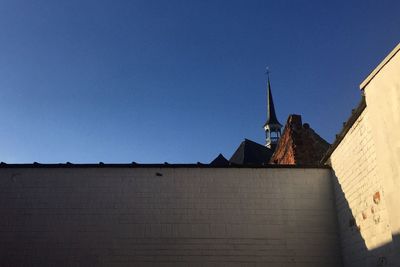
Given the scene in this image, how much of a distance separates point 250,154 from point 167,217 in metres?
18.3

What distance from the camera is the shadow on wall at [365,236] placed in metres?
8.10

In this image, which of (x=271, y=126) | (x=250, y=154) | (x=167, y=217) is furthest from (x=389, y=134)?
(x=271, y=126)

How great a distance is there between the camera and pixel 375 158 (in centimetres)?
875

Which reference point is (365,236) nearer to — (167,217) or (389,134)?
(389,134)

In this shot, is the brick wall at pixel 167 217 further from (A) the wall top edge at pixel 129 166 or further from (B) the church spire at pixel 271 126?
(B) the church spire at pixel 271 126

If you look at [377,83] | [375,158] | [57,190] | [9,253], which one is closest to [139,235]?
[57,190]

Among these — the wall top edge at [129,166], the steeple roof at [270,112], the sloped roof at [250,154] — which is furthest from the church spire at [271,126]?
the wall top edge at [129,166]

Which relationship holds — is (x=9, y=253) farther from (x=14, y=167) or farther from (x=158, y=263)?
(x=158, y=263)

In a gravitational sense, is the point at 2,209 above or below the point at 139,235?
above

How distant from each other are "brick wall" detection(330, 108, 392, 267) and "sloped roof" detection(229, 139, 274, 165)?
17.0m

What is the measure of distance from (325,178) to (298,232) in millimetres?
1675

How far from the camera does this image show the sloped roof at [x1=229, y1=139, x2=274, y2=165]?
2834 centimetres

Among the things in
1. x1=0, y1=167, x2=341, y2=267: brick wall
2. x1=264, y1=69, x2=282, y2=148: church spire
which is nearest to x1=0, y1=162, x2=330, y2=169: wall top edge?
x1=0, y1=167, x2=341, y2=267: brick wall

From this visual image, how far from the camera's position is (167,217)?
36.6 feet
